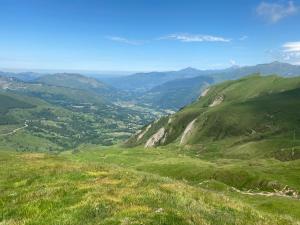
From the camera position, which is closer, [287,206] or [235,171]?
[287,206]

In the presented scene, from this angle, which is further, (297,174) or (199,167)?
(199,167)

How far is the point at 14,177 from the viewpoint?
1499 inches

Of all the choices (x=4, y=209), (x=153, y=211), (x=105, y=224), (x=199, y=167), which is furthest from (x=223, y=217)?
(x=199, y=167)

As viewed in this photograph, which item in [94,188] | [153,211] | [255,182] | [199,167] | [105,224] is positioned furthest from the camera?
[199,167]

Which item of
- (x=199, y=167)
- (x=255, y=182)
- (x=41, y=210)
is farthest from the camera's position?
(x=199, y=167)

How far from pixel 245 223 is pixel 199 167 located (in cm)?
13792

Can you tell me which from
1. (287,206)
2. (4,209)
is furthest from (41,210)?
(287,206)

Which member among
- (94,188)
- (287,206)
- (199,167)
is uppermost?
(94,188)

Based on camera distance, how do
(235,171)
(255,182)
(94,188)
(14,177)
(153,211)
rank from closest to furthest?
(153,211) → (94,188) → (14,177) → (255,182) → (235,171)

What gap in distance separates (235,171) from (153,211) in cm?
12115

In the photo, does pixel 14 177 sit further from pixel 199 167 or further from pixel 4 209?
pixel 199 167

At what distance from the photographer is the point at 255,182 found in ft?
412

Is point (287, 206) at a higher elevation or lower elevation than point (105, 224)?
lower

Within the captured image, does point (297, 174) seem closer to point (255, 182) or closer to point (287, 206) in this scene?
point (255, 182)
